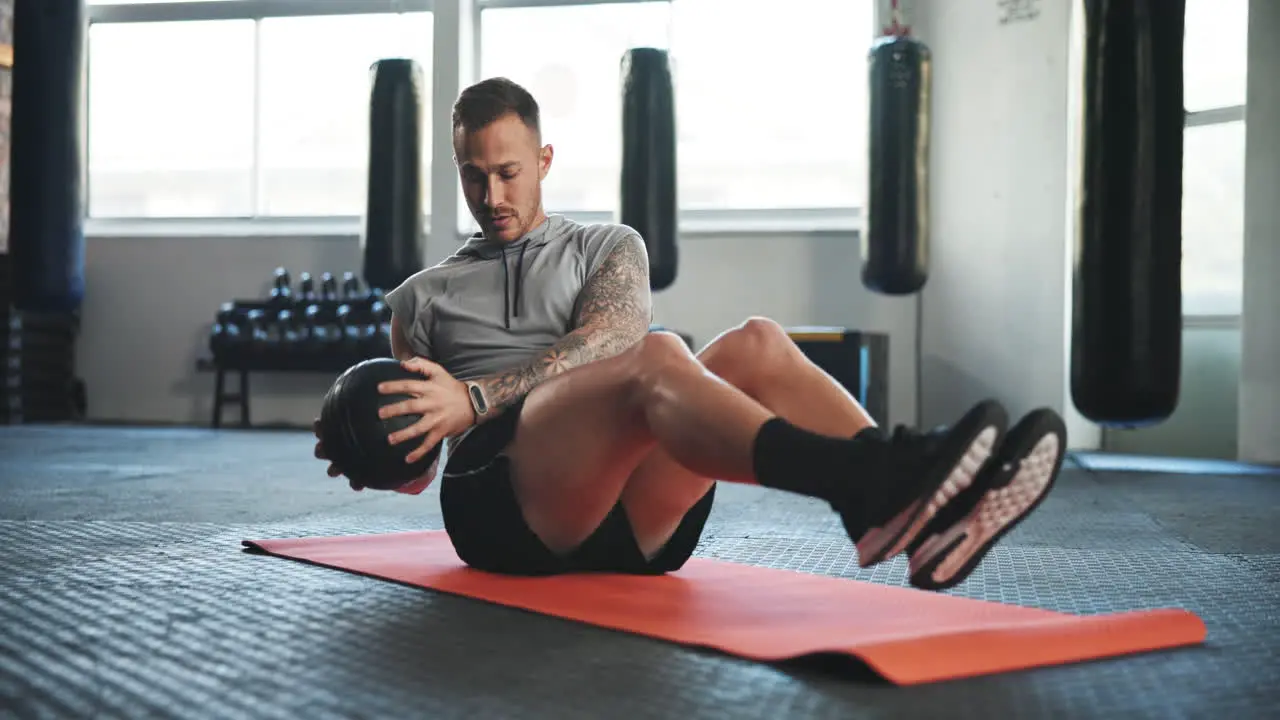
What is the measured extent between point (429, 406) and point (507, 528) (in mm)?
284

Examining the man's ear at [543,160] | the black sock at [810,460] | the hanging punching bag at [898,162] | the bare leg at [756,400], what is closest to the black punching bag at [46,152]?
the hanging punching bag at [898,162]

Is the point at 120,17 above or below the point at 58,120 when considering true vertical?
above

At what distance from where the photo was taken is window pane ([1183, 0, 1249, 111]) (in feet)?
20.5

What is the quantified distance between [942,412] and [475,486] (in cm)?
568

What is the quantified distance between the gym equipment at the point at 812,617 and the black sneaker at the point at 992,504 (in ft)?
0.34

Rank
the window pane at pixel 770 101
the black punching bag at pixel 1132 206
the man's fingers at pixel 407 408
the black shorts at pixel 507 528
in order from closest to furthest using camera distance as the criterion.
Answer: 1. the man's fingers at pixel 407 408
2. the black shorts at pixel 507 528
3. the black punching bag at pixel 1132 206
4. the window pane at pixel 770 101

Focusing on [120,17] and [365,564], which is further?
[120,17]

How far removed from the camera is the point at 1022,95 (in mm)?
6613

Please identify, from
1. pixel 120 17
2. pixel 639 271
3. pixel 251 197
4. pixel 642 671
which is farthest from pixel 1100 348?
pixel 120 17

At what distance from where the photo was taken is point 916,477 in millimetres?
1360

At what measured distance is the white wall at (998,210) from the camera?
6.46 m

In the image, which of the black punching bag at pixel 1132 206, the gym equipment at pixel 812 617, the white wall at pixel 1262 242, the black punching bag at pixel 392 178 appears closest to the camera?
the gym equipment at pixel 812 617

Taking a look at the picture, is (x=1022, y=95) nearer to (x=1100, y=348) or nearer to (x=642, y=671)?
(x=1100, y=348)

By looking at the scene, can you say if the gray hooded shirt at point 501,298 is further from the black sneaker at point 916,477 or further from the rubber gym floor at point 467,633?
the black sneaker at point 916,477
